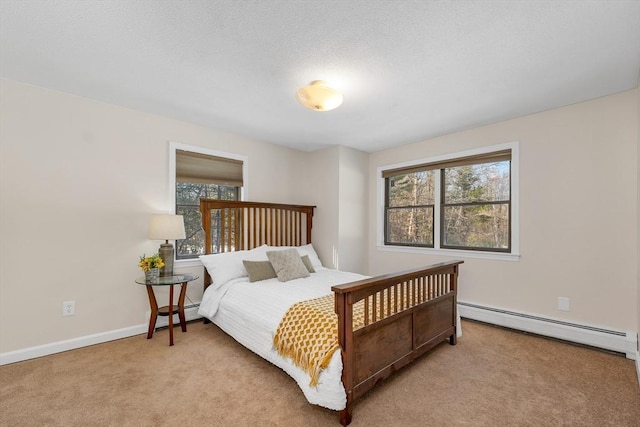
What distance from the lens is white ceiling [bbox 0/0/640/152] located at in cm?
168

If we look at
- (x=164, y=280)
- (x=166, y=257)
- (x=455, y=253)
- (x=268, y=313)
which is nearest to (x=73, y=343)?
(x=164, y=280)

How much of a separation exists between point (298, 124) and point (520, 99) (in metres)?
2.29

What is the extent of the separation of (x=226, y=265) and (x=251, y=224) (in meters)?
0.85

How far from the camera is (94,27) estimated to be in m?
1.82

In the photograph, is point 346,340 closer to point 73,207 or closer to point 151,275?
point 151,275

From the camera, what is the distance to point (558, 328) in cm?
293

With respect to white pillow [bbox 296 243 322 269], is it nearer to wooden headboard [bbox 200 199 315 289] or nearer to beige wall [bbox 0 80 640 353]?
wooden headboard [bbox 200 199 315 289]

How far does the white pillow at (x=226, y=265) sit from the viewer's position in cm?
320

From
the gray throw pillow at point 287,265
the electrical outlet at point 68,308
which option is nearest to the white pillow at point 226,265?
the gray throw pillow at point 287,265

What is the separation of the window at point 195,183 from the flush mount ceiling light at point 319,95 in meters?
1.84

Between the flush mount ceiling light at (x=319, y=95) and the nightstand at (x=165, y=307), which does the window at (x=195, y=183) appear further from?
the flush mount ceiling light at (x=319, y=95)

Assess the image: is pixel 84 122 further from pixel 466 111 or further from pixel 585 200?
pixel 585 200

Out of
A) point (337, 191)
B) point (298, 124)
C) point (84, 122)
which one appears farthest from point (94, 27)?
point (337, 191)

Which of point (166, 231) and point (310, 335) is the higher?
point (166, 231)
